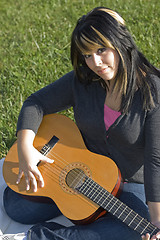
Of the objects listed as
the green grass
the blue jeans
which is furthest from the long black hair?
Result: the green grass

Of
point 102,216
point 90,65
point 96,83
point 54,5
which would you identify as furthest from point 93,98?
point 54,5

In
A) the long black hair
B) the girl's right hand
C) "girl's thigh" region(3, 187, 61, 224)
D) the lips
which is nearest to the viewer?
the long black hair

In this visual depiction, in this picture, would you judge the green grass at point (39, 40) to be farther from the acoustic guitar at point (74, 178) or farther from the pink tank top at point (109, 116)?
the pink tank top at point (109, 116)

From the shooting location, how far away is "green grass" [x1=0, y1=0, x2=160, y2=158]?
12.5 ft

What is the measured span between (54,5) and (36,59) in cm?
118

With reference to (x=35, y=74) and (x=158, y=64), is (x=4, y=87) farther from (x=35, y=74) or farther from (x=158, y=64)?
(x=158, y=64)

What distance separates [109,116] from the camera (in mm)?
2359

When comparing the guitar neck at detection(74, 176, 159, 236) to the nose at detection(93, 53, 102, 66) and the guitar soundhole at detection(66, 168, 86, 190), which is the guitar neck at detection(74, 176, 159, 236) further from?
the nose at detection(93, 53, 102, 66)

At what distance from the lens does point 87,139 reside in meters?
2.55

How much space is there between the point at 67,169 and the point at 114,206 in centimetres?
41

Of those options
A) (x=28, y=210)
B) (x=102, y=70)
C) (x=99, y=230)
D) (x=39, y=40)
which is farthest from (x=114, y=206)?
(x=39, y=40)

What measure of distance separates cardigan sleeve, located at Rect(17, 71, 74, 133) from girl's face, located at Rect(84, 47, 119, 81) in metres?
0.37

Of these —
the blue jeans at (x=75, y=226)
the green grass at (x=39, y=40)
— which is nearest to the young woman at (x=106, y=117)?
the blue jeans at (x=75, y=226)

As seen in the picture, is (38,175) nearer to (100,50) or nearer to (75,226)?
(75,226)
